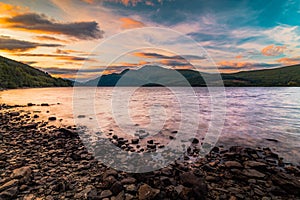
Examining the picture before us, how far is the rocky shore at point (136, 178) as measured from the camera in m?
6.61

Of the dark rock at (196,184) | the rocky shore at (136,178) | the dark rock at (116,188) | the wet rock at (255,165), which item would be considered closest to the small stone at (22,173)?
the rocky shore at (136,178)

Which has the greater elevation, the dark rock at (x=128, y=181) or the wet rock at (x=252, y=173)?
the wet rock at (x=252, y=173)

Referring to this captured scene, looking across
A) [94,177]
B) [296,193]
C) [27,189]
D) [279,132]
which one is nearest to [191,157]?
[296,193]

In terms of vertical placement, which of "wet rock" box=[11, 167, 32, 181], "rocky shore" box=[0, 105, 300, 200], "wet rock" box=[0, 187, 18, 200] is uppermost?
"wet rock" box=[11, 167, 32, 181]

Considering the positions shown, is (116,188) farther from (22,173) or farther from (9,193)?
(22,173)

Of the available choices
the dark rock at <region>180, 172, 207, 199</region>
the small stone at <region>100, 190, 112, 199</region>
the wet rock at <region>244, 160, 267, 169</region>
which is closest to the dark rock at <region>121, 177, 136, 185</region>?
the small stone at <region>100, 190, 112, 199</region>

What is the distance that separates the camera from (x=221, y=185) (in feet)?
25.2

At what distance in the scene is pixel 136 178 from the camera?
Result: 313 inches

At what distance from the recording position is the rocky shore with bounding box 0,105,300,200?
21.7 feet

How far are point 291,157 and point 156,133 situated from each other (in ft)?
33.8

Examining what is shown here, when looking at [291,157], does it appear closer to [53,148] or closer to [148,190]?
[148,190]

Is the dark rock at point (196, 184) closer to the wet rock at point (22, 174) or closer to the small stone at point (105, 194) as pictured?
the small stone at point (105, 194)

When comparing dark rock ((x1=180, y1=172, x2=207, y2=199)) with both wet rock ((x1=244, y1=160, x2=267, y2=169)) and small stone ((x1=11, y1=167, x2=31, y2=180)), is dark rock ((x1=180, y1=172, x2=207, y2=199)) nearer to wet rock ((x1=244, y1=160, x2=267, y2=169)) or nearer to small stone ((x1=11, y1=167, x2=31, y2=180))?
wet rock ((x1=244, y1=160, x2=267, y2=169))

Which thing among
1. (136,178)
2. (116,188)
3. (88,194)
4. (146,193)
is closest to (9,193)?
(88,194)
